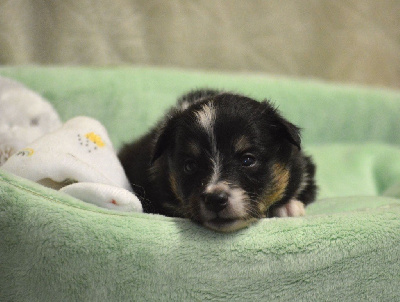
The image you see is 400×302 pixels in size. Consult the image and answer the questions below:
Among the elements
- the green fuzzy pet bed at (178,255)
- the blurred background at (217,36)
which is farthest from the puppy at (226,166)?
the blurred background at (217,36)

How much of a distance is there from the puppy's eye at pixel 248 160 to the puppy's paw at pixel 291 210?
0.36 meters

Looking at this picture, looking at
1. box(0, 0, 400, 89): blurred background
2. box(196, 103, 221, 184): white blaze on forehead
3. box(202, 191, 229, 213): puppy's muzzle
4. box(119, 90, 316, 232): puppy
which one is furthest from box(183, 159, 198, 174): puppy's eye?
box(0, 0, 400, 89): blurred background

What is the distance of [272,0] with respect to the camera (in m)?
3.90

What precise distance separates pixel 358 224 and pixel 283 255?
1.03 feet

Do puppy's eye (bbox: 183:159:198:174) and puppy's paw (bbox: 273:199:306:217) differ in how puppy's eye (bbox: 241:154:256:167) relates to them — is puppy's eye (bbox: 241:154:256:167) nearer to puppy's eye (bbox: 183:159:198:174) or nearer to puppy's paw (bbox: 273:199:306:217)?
puppy's eye (bbox: 183:159:198:174)

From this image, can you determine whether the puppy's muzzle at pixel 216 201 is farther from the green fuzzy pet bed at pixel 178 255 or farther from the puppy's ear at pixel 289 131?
the puppy's ear at pixel 289 131

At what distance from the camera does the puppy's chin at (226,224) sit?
5.16 feet

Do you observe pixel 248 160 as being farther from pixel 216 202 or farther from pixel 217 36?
pixel 217 36

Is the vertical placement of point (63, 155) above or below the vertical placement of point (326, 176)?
above

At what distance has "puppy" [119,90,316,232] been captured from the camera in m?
1.64

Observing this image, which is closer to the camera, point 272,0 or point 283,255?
point 283,255

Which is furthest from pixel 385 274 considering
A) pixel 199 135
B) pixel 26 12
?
pixel 26 12

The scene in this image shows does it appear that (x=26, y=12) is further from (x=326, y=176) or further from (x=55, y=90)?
(x=326, y=176)

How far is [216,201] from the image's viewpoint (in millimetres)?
1608
